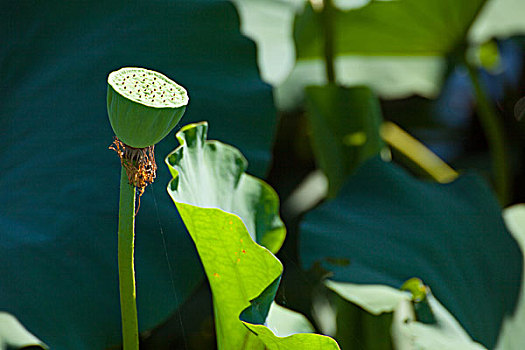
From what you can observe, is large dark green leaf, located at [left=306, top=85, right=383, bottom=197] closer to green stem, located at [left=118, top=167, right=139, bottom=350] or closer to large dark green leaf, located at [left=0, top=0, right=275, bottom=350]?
large dark green leaf, located at [left=0, top=0, right=275, bottom=350]

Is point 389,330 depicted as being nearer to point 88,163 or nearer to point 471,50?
point 88,163

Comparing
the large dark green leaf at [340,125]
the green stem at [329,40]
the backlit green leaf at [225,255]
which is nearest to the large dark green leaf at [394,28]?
the green stem at [329,40]

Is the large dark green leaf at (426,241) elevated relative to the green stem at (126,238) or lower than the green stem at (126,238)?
lower

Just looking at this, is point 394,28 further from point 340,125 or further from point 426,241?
point 426,241

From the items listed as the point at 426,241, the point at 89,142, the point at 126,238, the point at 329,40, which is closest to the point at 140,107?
the point at 126,238

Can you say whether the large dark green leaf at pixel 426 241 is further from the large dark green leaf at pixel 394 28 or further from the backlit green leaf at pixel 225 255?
the large dark green leaf at pixel 394 28

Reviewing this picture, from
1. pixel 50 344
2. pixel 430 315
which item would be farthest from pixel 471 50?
pixel 50 344
